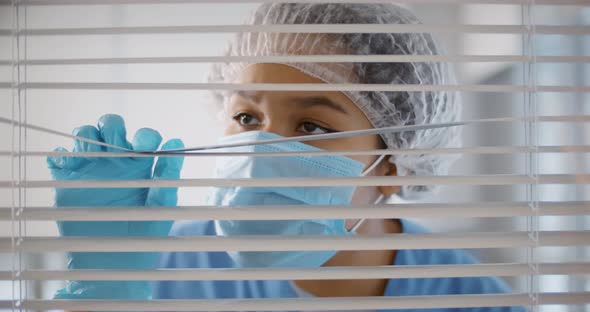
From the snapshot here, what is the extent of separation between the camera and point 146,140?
0.92 meters

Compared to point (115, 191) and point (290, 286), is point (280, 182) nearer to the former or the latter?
point (115, 191)

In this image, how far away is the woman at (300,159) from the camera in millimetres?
933

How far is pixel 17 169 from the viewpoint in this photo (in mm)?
792

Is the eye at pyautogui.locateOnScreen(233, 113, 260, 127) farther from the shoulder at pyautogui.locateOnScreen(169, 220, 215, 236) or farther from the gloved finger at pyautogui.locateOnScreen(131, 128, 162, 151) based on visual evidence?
the shoulder at pyautogui.locateOnScreen(169, 220, 215, 236)

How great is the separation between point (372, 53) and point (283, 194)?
45 centimetres

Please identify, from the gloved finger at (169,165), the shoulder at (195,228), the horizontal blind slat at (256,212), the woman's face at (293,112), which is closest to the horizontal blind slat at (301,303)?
the horizontal blind slat at (256,212)

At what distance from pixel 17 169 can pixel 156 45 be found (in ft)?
8.17

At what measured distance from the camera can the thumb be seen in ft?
2.96

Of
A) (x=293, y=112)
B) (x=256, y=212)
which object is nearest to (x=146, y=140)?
(x=256, y=212)

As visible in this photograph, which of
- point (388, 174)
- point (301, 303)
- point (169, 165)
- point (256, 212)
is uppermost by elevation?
point (388, 174)

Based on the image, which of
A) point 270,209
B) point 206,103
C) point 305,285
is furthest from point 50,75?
point 270,209

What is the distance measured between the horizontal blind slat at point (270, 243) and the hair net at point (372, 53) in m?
0.57

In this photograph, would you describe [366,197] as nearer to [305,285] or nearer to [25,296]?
[305,285]

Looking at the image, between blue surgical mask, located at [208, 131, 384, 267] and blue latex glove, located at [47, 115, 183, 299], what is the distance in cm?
18
